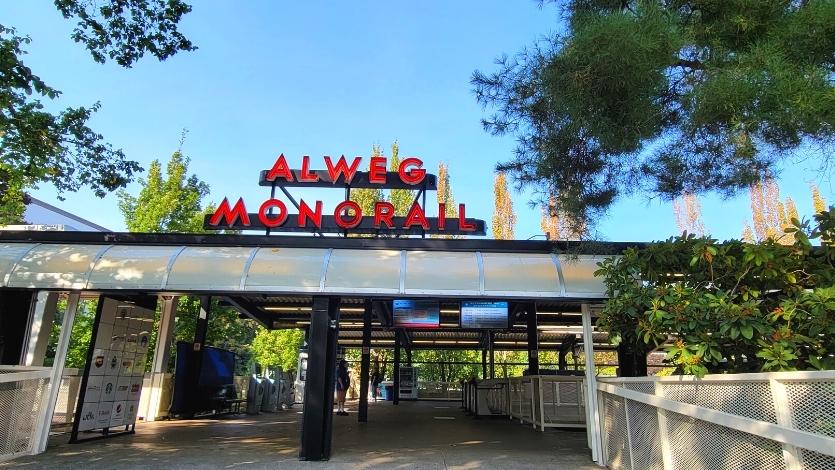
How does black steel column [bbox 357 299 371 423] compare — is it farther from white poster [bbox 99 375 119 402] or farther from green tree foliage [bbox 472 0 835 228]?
green tree foliage [bbox 472 0 835 228]

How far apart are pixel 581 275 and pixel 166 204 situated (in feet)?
48.9

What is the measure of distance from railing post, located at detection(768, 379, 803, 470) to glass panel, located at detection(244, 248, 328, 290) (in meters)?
5.85

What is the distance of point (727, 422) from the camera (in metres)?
4.41

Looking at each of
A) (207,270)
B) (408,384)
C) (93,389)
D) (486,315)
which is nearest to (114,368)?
(93,389)

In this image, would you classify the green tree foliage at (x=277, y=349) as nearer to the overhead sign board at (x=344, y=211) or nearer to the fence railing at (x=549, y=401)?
the fence railing at (x=549, y=401)

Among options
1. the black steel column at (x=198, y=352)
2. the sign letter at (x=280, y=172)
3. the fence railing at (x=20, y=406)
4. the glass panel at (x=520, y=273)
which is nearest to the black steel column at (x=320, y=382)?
the glass panel at (x=520, y=273)

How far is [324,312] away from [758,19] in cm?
662

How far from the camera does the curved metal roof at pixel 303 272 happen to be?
800 cm

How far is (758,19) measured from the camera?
560cm

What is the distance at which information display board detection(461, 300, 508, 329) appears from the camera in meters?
11.4

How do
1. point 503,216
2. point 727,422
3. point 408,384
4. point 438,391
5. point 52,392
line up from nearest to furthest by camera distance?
point 727,422 → point 52,392 → point 408,384 → point 438,391 → point 503,216

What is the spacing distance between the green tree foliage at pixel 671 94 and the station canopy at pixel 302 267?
1313 millimetres

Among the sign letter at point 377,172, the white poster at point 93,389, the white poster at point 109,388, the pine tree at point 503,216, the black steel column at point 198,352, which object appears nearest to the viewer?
the white poster at point 93,389

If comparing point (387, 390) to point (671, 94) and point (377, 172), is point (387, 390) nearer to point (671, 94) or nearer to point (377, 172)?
point (377, 172)
